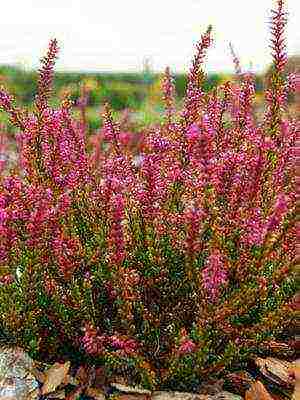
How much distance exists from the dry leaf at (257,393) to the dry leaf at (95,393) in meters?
0.49

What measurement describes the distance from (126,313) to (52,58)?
924 millimetres

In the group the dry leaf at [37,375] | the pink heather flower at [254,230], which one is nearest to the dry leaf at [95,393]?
the dry leaf at [37,375]

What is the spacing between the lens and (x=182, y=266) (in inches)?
111

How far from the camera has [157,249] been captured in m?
2.69

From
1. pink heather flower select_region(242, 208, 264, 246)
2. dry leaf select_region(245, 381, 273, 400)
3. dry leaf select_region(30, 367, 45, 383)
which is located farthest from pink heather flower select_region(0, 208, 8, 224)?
dry leaf select_region(245, 381, 273, 400)

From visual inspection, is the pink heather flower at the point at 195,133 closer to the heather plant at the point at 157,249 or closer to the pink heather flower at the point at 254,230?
the heather plant at the point at 157,249

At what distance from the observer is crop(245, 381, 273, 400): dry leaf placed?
2701 millimetres

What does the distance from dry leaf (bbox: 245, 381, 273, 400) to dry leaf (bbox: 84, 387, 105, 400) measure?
49 centimetres

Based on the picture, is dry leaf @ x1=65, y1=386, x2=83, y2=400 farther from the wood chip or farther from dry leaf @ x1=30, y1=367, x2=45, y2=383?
the wood chip

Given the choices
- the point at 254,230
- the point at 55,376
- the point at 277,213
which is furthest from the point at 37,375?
the point at 277,213

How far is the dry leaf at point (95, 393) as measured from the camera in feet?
8.93

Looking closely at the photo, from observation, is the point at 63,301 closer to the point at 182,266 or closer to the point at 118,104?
the point at 182,266

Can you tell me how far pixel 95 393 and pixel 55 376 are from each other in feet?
0.49

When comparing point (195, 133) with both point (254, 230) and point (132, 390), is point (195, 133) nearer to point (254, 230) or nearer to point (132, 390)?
point (254, 230)
